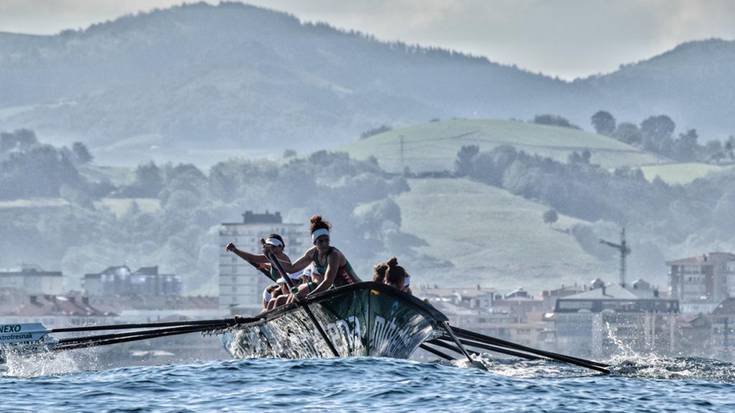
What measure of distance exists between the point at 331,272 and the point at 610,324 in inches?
5819

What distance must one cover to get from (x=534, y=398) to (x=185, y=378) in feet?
18.3

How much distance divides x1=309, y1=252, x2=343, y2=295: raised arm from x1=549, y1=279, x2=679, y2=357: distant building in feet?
443

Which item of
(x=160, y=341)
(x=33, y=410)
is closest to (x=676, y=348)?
(x=160, y=341)

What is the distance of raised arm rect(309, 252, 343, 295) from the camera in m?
36.3

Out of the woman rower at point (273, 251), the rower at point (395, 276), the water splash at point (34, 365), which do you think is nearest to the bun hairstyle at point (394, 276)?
the rower at point (395, 276)

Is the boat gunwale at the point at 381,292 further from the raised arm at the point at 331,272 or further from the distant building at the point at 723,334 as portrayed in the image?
the distant building at the point at 723,334

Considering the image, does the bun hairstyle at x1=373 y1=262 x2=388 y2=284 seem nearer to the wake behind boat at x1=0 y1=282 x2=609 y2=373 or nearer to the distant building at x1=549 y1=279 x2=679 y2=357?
the wake behind boat at x1=0 y1=282 x2=609 y2=373

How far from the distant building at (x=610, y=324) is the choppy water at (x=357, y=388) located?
134455 millimetres

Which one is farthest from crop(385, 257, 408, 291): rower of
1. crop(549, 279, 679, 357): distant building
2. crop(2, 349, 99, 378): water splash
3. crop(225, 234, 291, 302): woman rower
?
crop(549, 279, 679, 357): distant building

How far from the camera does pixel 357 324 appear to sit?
35781mm

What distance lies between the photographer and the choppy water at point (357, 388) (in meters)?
Answer: 31.8

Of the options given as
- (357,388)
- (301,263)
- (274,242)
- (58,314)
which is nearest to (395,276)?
(301,263)

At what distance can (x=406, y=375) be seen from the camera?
34.7m

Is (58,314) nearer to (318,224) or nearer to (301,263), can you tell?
(301,263)
